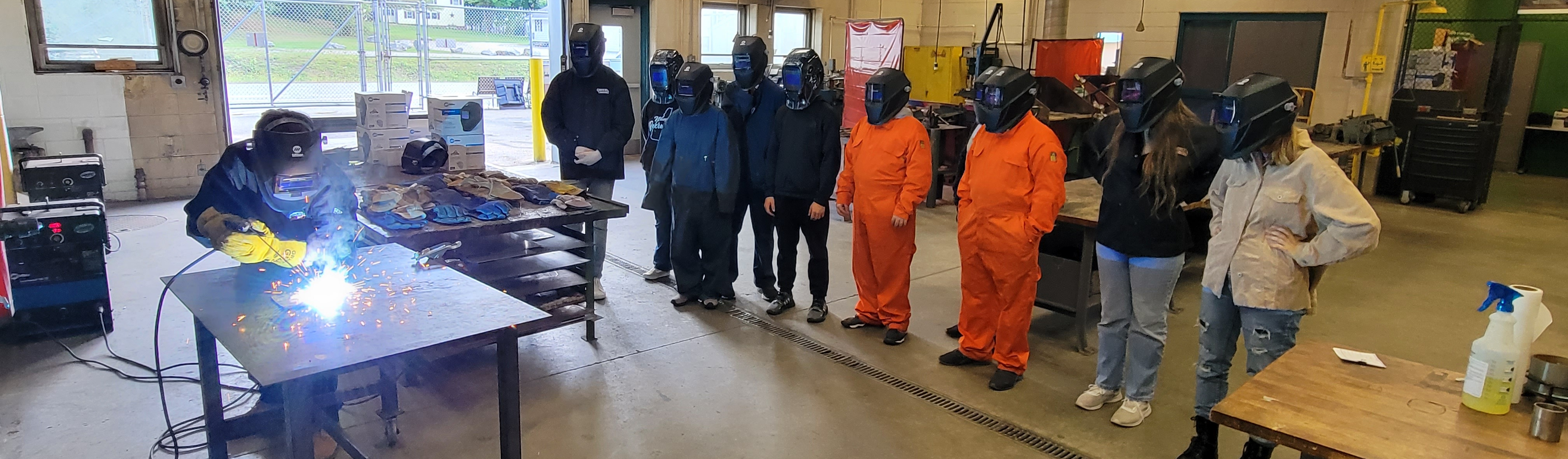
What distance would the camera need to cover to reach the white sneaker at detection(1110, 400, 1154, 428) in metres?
3.41

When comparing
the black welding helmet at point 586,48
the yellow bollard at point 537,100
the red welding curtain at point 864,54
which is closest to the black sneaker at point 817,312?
the black welding helmet at point 586,48

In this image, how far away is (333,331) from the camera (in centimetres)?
224

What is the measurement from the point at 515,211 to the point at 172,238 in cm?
373

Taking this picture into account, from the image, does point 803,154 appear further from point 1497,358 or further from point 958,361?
point 1497,358

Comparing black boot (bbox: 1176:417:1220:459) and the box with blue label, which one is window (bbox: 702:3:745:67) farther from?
black boot (bbox: 1176:417:1220:459)

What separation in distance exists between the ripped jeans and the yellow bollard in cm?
852

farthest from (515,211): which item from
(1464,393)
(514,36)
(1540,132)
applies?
(1540,132)

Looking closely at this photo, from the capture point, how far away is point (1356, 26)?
32.2 feet

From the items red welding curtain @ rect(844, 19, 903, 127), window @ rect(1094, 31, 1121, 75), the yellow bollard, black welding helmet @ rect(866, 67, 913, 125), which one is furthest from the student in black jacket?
window @ rect(1094, 31, 1121, 75)

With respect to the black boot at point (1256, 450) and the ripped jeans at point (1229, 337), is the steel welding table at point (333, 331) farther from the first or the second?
the ripped jeans at point (1229, 337)

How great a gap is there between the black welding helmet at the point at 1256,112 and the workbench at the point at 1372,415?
2.31 feet

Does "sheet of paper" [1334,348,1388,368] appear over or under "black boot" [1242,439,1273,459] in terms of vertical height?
over

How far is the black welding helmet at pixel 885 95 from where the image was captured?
3.97 metres

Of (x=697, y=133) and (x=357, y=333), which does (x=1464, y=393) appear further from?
(x=697, y=133)
